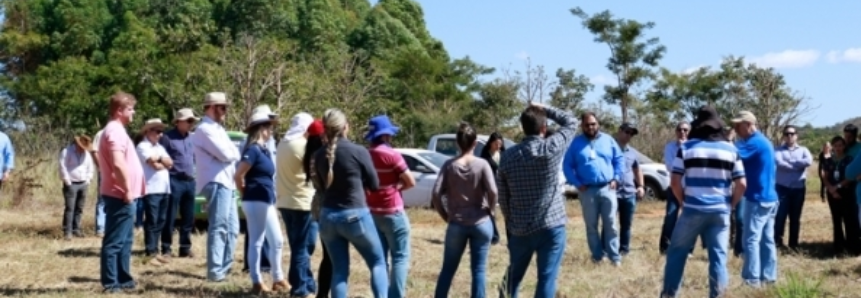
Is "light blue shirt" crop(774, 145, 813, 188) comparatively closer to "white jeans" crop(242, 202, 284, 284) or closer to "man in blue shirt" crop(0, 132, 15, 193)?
"white jeans" crop(242, 202, 284, 284)

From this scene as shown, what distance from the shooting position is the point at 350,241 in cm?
712

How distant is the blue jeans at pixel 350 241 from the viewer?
6.98 meters

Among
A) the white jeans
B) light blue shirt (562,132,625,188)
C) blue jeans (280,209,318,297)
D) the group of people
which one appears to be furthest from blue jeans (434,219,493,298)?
light blue shirt (562,132,625,188)

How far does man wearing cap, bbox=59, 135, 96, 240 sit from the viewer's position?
13.2 m

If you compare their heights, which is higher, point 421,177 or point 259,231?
point 421,177

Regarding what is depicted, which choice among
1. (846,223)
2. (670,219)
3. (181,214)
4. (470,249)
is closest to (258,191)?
(470,249)

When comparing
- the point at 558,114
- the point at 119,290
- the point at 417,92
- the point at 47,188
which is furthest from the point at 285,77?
the point at 558,114

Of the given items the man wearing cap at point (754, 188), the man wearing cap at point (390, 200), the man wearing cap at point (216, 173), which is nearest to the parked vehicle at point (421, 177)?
the man wearing cap at point (216, 173)

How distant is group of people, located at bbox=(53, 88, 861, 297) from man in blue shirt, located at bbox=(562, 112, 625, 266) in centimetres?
1

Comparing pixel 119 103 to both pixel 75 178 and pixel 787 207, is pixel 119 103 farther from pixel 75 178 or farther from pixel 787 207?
pixel 787 207

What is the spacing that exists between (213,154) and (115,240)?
1.04m

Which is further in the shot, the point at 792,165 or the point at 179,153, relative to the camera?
the point at 792,165

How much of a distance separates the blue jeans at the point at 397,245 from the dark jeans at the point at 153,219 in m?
3.97

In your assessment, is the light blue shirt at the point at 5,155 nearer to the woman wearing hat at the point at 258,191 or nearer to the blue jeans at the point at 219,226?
the blue jeans at the point at 219,226
